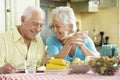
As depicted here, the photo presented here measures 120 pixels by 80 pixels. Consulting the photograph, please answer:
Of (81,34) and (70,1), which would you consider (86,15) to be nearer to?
(70,1)

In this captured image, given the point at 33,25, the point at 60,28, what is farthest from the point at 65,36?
the point at 33,25

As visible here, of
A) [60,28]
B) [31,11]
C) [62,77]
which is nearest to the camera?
[62,77]

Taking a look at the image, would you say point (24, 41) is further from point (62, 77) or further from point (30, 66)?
point (62, 77)

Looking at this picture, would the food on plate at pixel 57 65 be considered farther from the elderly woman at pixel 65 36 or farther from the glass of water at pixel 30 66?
the elderly woman at pixel 65 36

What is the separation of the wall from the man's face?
2333 millimetres

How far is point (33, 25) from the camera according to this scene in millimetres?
2271

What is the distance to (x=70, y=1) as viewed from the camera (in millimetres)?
4500

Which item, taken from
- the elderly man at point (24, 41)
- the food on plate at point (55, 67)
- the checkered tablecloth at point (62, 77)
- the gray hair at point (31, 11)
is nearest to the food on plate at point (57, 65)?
the food on plate at point (55, 67)

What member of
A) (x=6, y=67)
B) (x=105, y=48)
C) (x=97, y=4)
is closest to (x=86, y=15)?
(x=97, y=4)

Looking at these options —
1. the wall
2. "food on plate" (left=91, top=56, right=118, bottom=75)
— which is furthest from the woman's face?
the wall

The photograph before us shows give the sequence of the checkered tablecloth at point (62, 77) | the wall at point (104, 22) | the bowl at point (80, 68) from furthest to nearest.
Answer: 1. the wall at point (104, 22)
2. the bowl at point (80, 68)
3. the checkered tablecloth at point (62, 77)

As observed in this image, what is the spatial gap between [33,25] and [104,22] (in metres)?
2.44

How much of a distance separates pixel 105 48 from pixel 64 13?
46 centimetres

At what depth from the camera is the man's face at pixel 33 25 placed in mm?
2252
